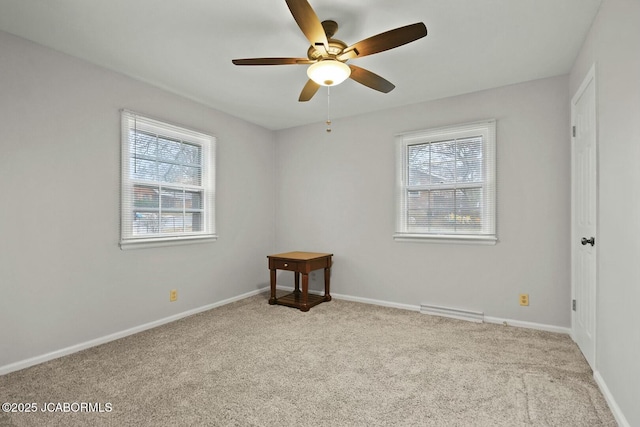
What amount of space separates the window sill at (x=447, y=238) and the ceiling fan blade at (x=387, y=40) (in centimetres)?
226

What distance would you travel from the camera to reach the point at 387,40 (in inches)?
76.5

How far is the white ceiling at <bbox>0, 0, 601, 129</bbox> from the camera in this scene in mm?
2082

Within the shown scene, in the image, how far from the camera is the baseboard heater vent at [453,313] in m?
3.43

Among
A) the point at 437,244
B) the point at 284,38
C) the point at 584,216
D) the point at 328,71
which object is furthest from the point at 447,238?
the point at 284,38

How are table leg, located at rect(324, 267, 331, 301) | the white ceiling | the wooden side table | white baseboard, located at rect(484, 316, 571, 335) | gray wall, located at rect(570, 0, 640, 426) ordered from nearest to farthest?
1. gray wall, located at rect(570, 0, 640, 426)
2. the white ceiling
3. white baseboard, located at rect(484, 316, 571, 335)
4. the wooden side table
5. table leg, located at rect(324, 267, 331, 301)

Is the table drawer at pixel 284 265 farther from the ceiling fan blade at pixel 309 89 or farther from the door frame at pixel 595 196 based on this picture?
the door frame at pixel 595 196

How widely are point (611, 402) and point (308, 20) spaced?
2714 mm

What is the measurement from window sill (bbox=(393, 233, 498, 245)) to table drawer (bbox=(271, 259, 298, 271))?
4.11ft

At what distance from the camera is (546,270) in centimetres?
314

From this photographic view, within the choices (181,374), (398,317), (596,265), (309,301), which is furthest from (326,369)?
(596,265)

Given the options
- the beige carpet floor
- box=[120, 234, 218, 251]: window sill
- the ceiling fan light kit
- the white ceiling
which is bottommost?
the beige carpet floor

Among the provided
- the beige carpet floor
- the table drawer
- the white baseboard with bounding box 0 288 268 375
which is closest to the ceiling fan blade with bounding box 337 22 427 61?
the beige carpet floor

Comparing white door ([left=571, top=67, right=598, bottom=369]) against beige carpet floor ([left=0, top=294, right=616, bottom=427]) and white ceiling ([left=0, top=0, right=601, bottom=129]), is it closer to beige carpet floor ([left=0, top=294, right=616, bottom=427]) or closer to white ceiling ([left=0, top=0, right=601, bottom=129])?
beige carpet floor ([left=0, top=294, right=616, bottom=427])

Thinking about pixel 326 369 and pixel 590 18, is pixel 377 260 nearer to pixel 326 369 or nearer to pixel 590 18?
pixel 326 369
